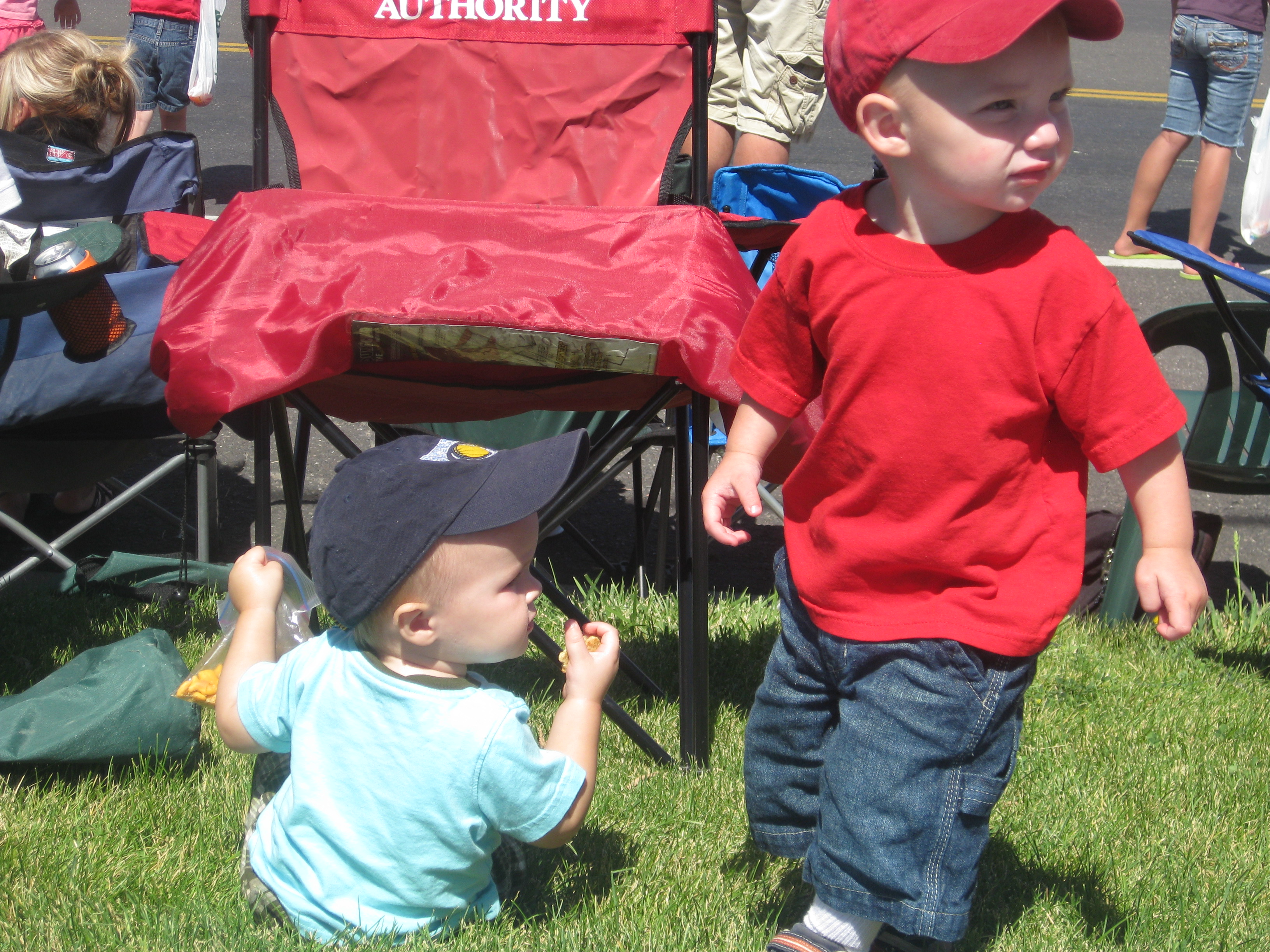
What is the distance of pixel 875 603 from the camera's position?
68.9 inches

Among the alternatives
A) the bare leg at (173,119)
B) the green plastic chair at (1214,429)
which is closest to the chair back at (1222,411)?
the green plastic chair at (1214,429)

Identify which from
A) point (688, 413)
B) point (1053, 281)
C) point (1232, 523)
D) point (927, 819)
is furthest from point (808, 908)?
point (1232, 523)

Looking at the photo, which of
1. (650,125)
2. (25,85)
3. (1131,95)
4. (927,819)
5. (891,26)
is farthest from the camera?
(1131,95)

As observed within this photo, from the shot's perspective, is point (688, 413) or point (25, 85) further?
point (25, 85)

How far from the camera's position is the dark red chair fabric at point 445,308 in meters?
2.15

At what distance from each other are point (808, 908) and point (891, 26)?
4.45ft

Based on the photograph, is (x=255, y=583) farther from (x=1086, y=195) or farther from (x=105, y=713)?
(x=1086, y=195)

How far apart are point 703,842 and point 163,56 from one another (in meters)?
5.82

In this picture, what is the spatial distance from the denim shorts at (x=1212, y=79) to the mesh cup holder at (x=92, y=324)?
5.20 meters

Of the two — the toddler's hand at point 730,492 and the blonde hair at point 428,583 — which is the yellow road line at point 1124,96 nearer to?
the toddler's hand at point 730,492

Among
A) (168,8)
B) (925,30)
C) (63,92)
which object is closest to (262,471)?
(925,30)

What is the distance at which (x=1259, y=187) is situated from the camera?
483 centimetres

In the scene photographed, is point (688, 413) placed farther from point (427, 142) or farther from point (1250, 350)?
point (1250, 350)

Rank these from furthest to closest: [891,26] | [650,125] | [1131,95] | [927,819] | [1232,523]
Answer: [1131,95], [1232,523], [650,125], [927,819], [891,26]
